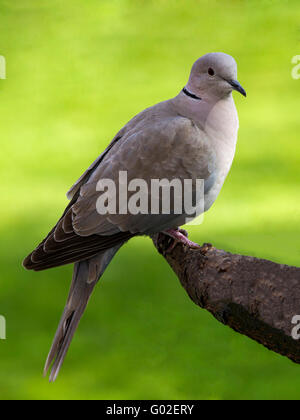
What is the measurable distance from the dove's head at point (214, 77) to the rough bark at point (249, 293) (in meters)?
0.48

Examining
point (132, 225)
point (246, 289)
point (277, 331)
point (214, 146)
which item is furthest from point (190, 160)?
point (277, 331)

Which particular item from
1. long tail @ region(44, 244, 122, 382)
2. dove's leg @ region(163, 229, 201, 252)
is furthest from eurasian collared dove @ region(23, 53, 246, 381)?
dove's leg @ region(163, 229, 201, 252)

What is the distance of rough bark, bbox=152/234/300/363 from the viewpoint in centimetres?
150

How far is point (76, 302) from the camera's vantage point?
1.70 m

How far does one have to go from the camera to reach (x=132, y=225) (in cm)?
168

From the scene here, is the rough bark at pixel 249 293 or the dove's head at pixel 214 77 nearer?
the rough bark at pixel 249 293

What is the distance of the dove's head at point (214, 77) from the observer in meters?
1.69

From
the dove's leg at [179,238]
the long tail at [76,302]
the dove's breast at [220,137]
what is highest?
the dove's breast at [220,137]

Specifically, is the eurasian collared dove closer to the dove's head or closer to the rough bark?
the dove's head

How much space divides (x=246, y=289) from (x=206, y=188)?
1.09 feet

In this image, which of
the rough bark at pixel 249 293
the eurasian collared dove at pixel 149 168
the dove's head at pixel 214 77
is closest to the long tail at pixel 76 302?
the eurasian collared dove at pixel 149 168

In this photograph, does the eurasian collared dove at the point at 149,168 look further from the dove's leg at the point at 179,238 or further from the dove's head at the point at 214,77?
the dove's leg at the point at 179,238

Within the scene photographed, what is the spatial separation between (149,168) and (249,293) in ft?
1.54

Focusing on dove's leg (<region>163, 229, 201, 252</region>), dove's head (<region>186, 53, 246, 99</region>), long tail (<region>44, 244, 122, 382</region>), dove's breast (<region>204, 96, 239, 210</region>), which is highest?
dove's head (<region>186, 53, 246, 99</region>)
